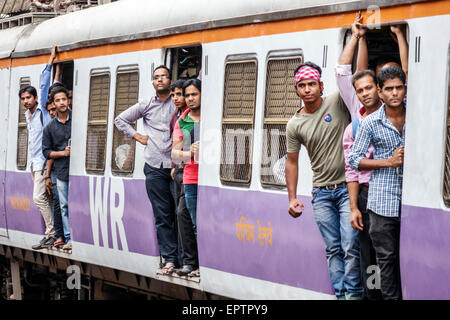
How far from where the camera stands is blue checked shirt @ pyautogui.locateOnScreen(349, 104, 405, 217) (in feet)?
23.4

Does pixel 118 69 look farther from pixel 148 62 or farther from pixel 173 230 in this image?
pixel 173 230

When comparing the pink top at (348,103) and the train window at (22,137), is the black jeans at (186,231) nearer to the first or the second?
the pink top at (348,103)

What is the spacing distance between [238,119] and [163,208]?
5.42ft

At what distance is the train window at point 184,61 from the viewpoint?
10.4m

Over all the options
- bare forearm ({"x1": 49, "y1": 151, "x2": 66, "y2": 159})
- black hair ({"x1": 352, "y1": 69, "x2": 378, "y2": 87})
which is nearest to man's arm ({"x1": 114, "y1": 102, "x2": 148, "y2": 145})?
bare forearm ({"x1": 49, "y1": 151, "x2": 66, "y2": 159})

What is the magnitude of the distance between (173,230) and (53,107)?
297cm

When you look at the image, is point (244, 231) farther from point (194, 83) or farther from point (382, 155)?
point (382, 155)

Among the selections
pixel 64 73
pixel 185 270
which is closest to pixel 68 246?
pixel 64 73

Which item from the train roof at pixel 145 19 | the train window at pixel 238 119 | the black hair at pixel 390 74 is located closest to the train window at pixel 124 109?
the train roof at pixel 145 19

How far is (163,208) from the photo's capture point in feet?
33.9

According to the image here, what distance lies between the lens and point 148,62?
1059cm

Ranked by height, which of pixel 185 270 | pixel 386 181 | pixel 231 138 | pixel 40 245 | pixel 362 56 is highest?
pixel 362 56

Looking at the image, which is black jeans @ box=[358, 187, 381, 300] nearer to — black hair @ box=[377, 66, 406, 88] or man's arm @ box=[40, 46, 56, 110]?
black hair @ box=[377, 66, 406, 88]

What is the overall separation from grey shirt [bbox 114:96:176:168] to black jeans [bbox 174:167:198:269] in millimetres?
398
